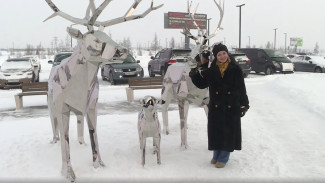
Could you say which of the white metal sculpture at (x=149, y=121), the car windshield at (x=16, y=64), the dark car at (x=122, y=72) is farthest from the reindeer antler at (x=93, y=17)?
the car windshield at (x=16, y=64)

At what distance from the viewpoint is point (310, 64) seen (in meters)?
23.3

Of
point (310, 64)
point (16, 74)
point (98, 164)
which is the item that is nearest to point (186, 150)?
point (98, 164)

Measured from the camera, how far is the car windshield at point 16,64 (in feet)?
53.7

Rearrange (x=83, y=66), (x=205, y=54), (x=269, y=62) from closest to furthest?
(x=83, y=66)
(x=205, y=54)
(x=269, y=62)

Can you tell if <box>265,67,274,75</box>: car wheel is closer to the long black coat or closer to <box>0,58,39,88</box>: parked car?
<box>0,58,39,88</box>: parked car

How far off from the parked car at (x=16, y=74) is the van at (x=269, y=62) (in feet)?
47.1

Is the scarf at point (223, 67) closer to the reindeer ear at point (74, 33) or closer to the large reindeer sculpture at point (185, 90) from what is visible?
the large reindeer sculpture at point (185, 90)

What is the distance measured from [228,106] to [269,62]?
16.9 meters

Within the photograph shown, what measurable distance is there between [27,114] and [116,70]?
7249mm

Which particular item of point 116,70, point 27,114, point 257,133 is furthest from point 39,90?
point 257,133

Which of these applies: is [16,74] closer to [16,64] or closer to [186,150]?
[16,64]

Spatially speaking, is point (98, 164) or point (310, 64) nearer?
point (98, 164)

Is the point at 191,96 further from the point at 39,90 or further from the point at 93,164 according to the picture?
the point at 39,90

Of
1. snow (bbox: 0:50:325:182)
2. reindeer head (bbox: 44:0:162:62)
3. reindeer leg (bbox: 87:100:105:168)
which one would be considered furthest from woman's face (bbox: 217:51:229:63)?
reindeer leg (bbox: 87:100:105:168)
